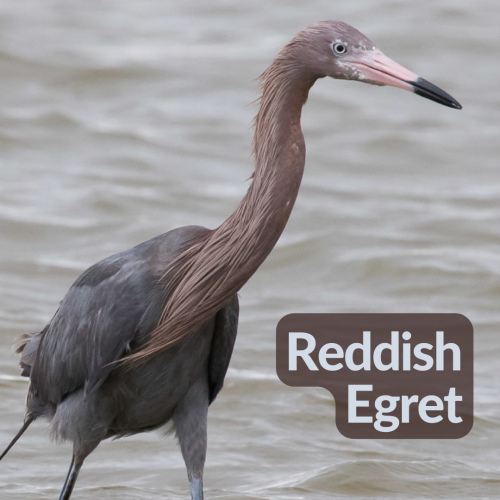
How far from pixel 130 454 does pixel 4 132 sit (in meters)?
6.70

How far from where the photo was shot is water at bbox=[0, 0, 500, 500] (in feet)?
24.0

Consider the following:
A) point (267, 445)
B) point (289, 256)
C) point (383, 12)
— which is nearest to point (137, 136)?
point (289, 256)

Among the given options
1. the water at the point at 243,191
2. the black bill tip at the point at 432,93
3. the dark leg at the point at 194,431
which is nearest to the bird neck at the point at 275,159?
the black bill tip at the point at 432,93

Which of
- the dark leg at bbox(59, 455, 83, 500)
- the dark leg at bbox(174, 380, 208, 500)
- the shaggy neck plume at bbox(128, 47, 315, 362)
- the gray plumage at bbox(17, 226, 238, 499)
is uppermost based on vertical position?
the shaggy neck plume at bbox(128, 47, 315, 362)

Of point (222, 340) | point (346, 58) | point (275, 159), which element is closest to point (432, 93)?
point (346, 58)

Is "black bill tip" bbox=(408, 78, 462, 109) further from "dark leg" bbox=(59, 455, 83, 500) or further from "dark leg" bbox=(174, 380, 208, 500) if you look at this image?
"dark leg" bbox=(59, 455, 83, 500)

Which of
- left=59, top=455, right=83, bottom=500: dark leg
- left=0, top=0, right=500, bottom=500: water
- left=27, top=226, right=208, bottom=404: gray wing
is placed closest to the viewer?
left=27, top=226, right=208, bottom=404: gray wing

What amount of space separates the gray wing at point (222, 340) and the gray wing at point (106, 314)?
1.29 feet

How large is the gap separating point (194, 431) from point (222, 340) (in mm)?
464

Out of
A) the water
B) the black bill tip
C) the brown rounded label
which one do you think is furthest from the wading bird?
the brown rounded label

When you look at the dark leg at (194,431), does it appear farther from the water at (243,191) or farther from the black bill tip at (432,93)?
the black bill tip at (432,93)

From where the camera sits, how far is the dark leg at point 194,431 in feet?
18.7

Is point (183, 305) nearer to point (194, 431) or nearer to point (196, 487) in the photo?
point (194, 431)

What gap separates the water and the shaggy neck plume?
2.98 ft
